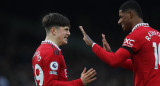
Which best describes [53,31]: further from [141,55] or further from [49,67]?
[141,55]

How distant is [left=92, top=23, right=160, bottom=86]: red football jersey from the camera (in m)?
4.35

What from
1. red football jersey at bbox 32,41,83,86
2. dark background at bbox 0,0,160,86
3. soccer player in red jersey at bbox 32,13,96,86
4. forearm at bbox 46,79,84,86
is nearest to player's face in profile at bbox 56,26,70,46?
soccer player in red jersey at bbox 32,13,96,86

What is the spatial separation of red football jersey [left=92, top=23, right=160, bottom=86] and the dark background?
20.9 feet

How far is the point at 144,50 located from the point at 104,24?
962 centimetres

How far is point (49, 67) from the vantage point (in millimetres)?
4172

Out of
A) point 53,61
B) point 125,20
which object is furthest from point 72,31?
point 53,61

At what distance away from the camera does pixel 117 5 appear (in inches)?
524

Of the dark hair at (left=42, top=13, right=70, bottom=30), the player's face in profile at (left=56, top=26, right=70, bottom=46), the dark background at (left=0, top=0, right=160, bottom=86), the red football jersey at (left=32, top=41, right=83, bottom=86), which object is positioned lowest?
the red football jersey at (left=32, top=41, right=83, bottom=86)

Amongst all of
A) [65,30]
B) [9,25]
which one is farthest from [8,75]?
[65,30]

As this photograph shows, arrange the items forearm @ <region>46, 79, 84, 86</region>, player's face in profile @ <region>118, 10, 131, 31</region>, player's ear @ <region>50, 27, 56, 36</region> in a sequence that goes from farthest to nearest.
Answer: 1. player's face in profile @ <region>118, 10, 131, 31</region>
2. player's ear @ <region>50, 27, 56, 36</region>
3. forearm @ <region>46, 79, 84, 86</region>

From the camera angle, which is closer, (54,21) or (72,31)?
(54,21)

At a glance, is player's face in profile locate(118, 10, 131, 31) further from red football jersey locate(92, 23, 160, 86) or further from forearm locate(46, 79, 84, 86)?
forearm locate(46, 79, 84, 86)

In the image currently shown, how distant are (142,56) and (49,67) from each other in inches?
49.6

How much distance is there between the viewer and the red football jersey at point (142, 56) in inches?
171
